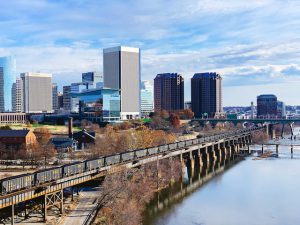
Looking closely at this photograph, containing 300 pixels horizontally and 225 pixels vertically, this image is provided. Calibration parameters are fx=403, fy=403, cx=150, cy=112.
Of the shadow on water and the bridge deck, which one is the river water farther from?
the bridge deck

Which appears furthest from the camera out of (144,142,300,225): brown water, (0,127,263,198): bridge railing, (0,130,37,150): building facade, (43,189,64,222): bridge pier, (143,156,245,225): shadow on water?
(0,130,37,150): building facade

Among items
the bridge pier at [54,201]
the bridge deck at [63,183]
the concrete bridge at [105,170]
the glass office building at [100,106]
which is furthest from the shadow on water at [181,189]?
the glass office building at [100,106]

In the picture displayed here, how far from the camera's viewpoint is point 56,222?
33.9 meters

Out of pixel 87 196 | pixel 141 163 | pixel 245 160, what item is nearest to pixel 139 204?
pixel 87 196

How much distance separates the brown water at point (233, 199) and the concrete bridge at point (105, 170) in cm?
515

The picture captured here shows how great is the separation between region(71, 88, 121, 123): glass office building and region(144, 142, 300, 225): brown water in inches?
4503

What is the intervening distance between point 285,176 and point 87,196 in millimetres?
38111

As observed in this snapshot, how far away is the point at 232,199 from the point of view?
2039 inches

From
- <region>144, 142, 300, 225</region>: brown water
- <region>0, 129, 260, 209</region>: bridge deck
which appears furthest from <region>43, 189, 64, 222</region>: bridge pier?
<region>144, 142, 300, 225</region>: brown water

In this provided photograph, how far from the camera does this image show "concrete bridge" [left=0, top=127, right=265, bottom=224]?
3178cm

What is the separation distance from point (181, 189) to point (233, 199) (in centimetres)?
854

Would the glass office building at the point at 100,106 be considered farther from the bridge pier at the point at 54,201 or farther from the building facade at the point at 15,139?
the bridge pier at the point at 54,201

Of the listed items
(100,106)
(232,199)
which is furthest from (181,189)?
(100,106)

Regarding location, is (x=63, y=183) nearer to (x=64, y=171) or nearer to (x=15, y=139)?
(x=64, y=171)
